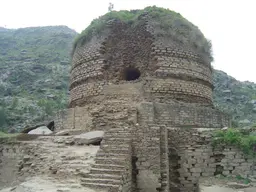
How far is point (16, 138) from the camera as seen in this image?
9719 millimetres

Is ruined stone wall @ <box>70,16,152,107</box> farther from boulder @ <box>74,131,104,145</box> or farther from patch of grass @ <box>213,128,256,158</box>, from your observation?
patch of grass @ <box>213,128,256,158</box>

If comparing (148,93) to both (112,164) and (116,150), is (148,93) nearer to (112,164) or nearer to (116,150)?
(116,150)

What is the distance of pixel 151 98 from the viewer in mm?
10836

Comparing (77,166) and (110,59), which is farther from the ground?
(110,59)

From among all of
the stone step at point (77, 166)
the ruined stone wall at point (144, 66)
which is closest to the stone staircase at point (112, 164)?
the stone step at point (77, 166)

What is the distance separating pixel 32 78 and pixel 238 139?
107ft

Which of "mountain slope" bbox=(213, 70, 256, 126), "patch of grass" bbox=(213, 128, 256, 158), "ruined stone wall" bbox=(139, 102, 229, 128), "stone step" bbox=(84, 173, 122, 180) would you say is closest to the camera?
"stone step" bbox=(84, 173, 122, 180)

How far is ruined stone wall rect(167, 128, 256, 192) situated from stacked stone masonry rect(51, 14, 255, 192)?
26 millimetres

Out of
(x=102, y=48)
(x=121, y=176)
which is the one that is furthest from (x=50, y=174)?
(x=102, y=48)

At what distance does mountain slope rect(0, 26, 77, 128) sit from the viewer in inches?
1092

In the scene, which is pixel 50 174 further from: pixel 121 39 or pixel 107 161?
pixel 121 39

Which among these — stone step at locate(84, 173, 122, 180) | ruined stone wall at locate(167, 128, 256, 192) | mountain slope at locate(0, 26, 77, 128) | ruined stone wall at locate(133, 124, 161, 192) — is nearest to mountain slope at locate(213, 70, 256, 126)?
mountain slope at locate(0, 26, 77, 128)

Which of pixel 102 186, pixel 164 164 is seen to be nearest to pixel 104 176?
pixel 102 186

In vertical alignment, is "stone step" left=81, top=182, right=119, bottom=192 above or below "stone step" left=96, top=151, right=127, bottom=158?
below
